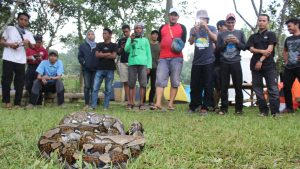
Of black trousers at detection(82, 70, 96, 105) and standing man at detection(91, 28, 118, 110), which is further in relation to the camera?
black trousers at detection(82, 70, 96, 105)

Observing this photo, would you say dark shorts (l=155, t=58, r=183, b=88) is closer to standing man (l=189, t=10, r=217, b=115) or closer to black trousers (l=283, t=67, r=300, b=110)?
standing man (l=189, t=10, r=217, b=115)

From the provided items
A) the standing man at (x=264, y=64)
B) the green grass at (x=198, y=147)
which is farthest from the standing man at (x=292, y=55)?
the green grass at (x=198, y=147)

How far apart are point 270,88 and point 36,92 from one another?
6.12 m

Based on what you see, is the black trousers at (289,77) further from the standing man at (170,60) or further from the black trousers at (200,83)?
the standing man at (170,60)

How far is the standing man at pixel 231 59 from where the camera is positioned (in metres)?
8.20

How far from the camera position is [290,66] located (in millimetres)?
8570

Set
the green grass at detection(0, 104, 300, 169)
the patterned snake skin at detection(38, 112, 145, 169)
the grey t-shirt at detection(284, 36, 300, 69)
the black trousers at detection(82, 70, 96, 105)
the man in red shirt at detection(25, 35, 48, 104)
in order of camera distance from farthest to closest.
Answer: the man in red shirt at detection(25, 35, 48, 104) → the black trousers at detection(82, 70, 96, 105) → the grey t-shirt at detection(284, 36, 300, 69) → the green grass at detection(0, 104, 300, 169) → the patterned snake skin at detection(38, 112, 145, 169)

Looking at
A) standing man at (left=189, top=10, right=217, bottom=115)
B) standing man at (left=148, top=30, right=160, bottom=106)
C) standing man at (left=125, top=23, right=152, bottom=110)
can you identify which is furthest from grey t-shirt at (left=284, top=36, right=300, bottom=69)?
standing man at (left=148, top=30, right=160, bottom=106)

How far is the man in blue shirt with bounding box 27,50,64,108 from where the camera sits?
1006 cm

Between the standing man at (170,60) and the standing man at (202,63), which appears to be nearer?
the standing man at (202,63)

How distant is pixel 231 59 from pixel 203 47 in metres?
0.74

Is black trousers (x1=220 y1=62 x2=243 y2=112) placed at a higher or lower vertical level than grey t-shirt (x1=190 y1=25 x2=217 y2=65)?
lower

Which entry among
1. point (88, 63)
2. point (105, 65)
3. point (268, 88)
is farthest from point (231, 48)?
point (88, 63)

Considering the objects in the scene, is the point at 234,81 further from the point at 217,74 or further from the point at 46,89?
the point at 46,89
